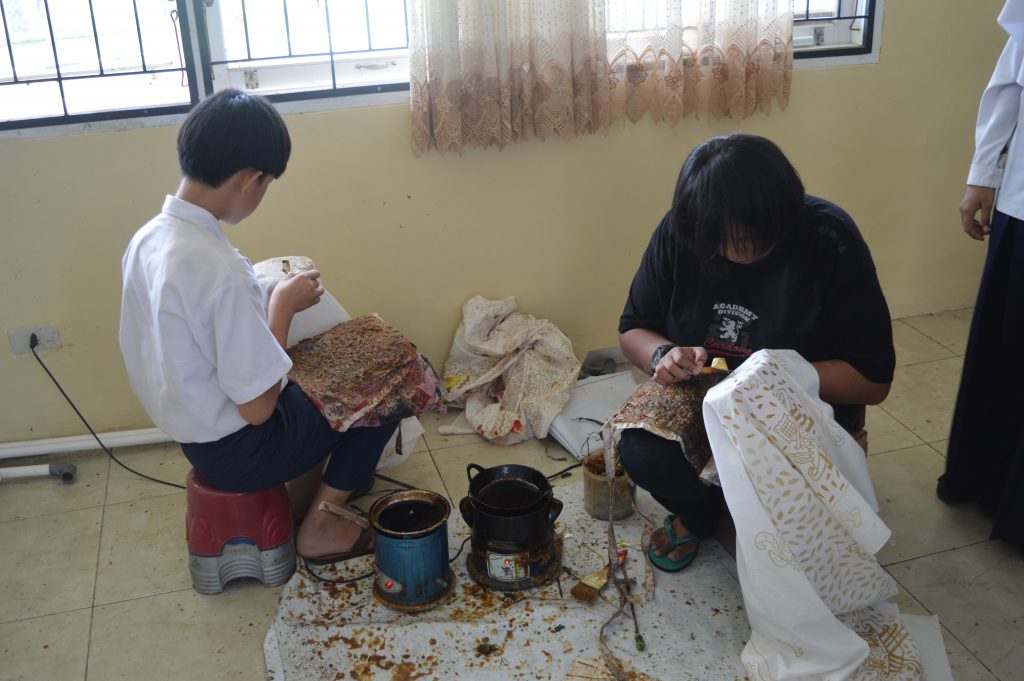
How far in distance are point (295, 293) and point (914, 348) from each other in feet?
6.88

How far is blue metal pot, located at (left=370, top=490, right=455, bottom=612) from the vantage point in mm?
1898

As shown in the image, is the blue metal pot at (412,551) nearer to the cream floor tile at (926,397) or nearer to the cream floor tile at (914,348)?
the cream floor tile at (926,397)

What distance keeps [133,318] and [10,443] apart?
108cm

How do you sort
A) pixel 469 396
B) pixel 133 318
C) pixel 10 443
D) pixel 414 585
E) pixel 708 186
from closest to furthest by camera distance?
pixel 708 186 → pixel 133 318 → pixel 414 585 → pixel 10 443 → pixel 469 396

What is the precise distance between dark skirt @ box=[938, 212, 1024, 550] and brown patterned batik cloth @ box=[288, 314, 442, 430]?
124 cm

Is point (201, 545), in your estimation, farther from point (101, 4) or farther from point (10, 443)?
point (101, 4)

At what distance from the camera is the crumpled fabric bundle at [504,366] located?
8.73 ft

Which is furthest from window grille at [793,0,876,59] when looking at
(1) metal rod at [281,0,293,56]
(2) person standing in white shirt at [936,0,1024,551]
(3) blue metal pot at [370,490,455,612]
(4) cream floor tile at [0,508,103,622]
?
(4) cream floor tile at [0,508,103,622]

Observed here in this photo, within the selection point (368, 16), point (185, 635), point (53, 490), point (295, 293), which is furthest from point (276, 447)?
point (368, 16)

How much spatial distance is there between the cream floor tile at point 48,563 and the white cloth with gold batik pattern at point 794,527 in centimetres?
142

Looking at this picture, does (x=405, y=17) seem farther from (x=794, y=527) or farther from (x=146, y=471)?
(x=794, y=527)

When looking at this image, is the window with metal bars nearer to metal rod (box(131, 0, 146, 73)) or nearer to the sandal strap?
metal rod (box(131, 0, 146, 73))

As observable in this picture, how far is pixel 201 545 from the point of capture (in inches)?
78.3

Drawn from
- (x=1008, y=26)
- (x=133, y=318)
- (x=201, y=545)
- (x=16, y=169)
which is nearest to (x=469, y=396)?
(x=201, y=545)
